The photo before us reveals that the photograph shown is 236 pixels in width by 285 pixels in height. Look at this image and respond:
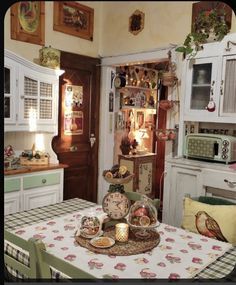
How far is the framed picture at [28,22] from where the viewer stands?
8.79 feet

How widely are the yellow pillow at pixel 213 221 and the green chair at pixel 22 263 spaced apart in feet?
2.73

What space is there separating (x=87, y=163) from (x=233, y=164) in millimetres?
1699

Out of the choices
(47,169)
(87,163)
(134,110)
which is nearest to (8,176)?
(47,169)

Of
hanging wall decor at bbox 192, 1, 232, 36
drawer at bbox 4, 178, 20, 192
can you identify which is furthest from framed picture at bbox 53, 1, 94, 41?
drawer at bbox 4, 178, 20, 192

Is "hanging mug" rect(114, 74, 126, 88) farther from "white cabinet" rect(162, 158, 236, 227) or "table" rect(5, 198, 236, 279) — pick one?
"table" rect(5, 198, 236, 279)

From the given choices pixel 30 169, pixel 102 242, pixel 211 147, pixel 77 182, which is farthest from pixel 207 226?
pixel 77 182

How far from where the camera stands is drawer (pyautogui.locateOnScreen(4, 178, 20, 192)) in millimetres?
2381

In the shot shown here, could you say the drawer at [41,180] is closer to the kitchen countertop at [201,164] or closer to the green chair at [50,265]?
the kitchen countertop at [201,164]

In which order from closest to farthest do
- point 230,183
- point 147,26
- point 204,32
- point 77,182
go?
point 230,183 → point 204,32 → point 147,26 → point 77,182

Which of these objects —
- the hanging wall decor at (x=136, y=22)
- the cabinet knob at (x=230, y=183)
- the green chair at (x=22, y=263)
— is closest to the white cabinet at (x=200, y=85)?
the cabinet knob at (x=230, y=183)

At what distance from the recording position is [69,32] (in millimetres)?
3117

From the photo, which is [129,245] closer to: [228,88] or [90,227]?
[90,227]

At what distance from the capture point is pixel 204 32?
2.52 metres

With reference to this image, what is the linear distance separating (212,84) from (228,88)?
13 cm
